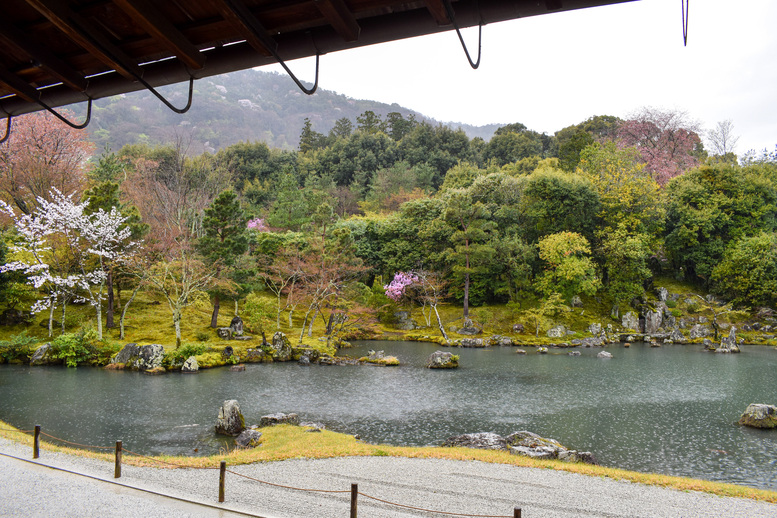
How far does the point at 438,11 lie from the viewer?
3.16 meters

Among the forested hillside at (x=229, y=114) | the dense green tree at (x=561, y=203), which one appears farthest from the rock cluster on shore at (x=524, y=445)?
the forested hillside at (x=229, y=114)

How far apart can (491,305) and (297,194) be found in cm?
2047

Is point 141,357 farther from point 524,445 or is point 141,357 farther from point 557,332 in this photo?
point 557,332

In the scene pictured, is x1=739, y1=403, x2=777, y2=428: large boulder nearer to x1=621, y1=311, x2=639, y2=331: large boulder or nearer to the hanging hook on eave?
the hanging hook on eave

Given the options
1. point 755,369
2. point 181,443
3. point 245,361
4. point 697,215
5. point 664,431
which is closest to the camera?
point 181,443

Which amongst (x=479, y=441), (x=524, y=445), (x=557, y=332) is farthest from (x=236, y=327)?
(x=557, y=332)

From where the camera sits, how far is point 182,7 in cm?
345

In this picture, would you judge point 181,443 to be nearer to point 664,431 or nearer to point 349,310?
point 664,431

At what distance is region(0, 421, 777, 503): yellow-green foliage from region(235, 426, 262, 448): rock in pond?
0.59 feet

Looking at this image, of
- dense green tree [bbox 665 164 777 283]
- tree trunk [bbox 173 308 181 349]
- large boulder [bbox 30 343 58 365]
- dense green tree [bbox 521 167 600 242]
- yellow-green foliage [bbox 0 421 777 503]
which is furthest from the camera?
dense green tree [bbox 665 164 777 283]

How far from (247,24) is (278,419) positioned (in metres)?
11.6

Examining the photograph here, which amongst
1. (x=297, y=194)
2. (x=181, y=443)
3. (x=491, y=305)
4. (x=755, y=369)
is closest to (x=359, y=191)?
(x=297, y=194)

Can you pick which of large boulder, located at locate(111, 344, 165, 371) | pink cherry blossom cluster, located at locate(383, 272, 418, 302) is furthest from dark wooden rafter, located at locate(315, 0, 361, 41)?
pink cherry blossom cluster, located at locate(383, 272, 418, 302)

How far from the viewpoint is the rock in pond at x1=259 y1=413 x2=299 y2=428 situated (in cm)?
1287
